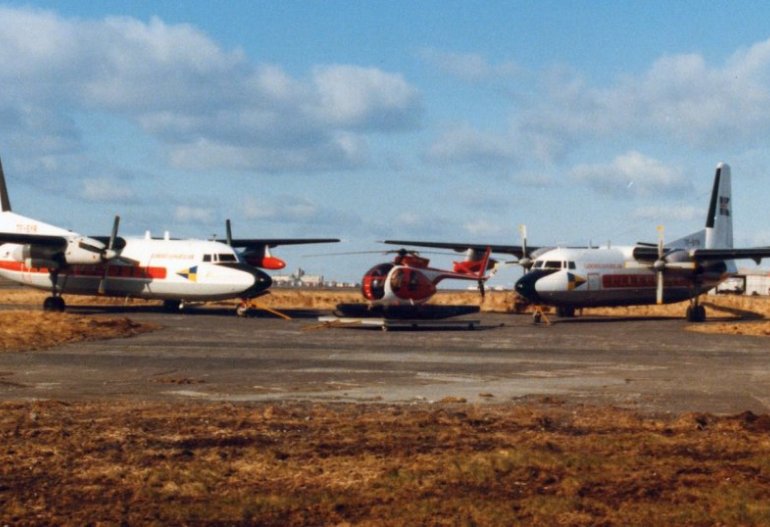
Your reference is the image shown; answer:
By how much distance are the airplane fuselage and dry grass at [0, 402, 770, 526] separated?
28006 mm

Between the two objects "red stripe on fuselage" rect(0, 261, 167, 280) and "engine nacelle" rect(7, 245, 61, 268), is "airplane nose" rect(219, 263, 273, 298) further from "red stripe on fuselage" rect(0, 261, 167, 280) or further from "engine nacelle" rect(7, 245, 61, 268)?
"engine nacelle" rect(7, 245, 61, 268)

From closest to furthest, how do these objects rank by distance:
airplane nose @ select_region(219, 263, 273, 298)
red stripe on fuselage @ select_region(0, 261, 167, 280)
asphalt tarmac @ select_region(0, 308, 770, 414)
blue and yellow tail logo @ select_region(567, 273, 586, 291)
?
asphalt tarmac @ select_region(0, 308, 770, 414), airplane nose @ select_region(219, 263, 273, 298), blue and yellow tail logo @ select_region(567, 273, 586, 291), red stripe on fuselage @ select_region(0, 261, 167, 280)

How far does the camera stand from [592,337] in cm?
3125

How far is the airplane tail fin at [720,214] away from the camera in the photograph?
5084 centimetres

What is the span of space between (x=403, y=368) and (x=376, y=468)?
35.2ft

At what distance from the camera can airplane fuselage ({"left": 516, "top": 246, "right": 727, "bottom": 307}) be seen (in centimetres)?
4041

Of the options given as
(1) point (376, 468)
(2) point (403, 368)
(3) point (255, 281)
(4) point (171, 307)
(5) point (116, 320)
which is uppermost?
(3) point (255, 281)

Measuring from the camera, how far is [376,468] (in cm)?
899

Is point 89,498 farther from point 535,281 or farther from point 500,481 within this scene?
point 535,281

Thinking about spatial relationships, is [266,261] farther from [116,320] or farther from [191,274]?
[116,320]

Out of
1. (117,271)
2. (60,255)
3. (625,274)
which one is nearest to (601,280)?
(625,274)

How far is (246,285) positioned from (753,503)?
3281 centimetres

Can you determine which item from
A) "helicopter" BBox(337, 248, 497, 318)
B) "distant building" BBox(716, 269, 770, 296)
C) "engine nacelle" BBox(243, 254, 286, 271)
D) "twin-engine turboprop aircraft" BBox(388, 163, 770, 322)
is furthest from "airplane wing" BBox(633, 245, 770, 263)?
"distant building" BBox(716, 269, 770, 296)

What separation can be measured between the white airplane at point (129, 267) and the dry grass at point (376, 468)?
2721 centimetres
